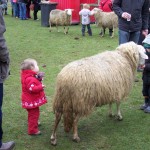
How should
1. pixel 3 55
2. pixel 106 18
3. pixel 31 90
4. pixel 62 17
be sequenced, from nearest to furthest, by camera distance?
1. pixel 3 55
2. pixel 31 90
3. pixel 106 18
4. pixel 62 17

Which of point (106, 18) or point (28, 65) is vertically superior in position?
point (28, 65)

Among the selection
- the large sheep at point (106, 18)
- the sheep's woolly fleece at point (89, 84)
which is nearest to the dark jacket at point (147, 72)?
the sheep's woolly fleece at point (89, 84)

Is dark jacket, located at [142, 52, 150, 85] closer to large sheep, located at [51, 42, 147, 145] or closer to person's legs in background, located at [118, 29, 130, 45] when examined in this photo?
large sheep, located at [51, 42, 147, 145]

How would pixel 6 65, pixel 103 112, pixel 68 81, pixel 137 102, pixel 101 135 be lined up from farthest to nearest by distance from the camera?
1. pixel 137 102
2. pixel 103 112
3. pixel 101 135
4. pixel 68 81
5. pixel 6 65

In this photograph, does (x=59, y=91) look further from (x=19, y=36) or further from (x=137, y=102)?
(x=19, y=36)

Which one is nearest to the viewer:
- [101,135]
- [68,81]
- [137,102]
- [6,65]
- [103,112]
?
[6,65]

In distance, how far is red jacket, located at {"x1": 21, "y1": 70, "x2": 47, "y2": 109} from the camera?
3.78 metres

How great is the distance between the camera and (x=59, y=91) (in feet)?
12.4

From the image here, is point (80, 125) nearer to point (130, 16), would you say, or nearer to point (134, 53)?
point (134, 53)

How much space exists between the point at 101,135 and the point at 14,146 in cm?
113

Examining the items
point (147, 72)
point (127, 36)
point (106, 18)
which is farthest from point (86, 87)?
point (106, 18)

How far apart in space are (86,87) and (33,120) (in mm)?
846

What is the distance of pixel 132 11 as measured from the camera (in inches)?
215

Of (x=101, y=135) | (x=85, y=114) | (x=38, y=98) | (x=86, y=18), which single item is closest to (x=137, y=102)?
(x=101, y=135)
